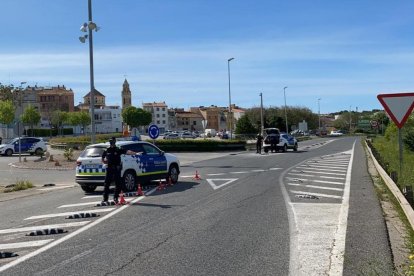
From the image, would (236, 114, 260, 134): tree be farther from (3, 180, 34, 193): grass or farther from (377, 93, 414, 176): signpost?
(377, 93, 414, 176): signpost

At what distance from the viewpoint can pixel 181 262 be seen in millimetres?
6941

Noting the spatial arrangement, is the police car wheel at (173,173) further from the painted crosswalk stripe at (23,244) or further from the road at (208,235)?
the painted crosswalk stripe at (23,244)

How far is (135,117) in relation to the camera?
5571 inches

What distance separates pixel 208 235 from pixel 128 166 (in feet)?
26.6

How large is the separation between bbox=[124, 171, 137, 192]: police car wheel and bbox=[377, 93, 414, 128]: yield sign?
26.5ft

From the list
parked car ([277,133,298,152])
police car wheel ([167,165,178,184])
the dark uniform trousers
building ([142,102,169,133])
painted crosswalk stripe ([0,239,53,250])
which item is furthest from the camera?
building ([142,102,169,133])

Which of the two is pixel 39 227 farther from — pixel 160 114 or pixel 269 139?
pixel 160 114

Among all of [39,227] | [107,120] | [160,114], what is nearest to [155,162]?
[39,227]

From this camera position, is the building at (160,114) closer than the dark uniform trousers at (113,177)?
No

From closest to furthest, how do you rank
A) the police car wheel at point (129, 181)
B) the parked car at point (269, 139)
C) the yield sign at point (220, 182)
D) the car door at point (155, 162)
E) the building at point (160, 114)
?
the police car wheel at point (129, 181) < the yield sign at point (220, 182) < the car door at point (155, 162) < the parked car at point (269, 139) < the building at point (160, 114)

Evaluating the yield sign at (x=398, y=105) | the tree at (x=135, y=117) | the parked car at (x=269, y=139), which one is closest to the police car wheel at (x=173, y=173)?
the yield sign at (x=398, y=105)

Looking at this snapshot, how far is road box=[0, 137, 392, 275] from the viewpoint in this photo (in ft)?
22.1

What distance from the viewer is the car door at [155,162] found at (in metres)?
17.4

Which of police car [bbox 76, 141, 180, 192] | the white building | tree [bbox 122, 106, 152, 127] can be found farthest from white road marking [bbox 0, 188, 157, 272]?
the white building
